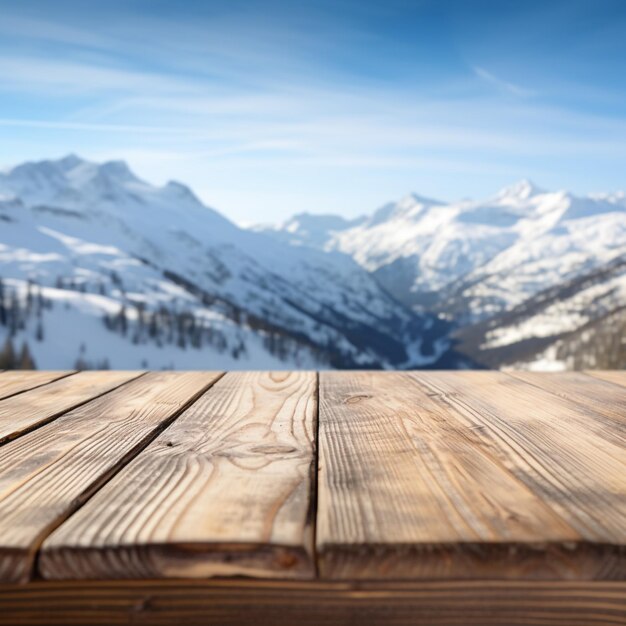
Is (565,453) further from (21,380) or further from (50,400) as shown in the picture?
(21,380)

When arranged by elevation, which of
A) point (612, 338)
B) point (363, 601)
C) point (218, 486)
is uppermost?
point (218, 486)

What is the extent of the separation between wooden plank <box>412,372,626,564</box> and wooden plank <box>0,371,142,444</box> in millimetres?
1822

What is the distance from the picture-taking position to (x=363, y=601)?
4.26 feet

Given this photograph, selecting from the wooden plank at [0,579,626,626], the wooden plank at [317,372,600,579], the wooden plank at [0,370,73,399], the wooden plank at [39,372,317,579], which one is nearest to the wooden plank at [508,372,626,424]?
the wooden plank at [317,372,600,579]

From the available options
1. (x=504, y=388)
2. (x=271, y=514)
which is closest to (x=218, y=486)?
(x=271, y=514)

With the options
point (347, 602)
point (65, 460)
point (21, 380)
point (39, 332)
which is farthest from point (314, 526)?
point (39, 332)

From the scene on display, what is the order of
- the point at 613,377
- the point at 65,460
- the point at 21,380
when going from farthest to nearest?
the point at 613,377
the point at 21,380
the point at 65,460

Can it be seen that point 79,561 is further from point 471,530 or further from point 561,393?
point 561,393

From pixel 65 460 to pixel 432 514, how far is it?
119 cm

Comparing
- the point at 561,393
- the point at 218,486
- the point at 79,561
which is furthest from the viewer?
the point at 561,393

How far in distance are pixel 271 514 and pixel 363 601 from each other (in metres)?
0.29

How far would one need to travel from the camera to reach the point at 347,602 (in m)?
1.30

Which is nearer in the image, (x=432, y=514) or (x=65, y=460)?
(x=432, y=514)

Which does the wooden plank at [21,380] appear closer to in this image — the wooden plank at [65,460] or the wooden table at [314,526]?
the wooden plank at [65,460]
